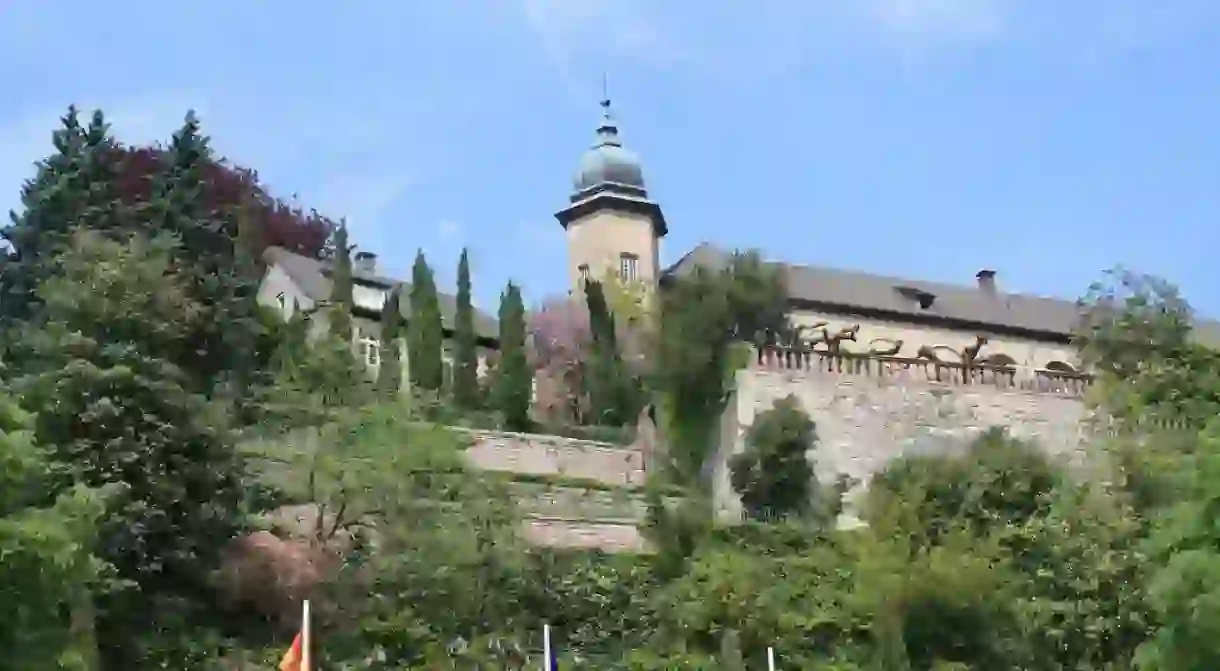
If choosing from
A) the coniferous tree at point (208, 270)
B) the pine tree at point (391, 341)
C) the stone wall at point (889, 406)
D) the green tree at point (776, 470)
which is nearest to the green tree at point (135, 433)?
the coniferous tree at point (208, 270)

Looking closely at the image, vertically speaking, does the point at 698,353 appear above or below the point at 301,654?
above

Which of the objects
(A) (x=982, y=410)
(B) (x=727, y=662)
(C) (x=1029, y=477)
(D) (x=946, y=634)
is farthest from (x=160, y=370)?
(A) (x=982, y=410)

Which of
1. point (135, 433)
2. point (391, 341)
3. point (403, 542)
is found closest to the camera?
point (135, 433)

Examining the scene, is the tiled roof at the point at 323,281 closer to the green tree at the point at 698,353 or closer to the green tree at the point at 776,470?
the green tree at the point at 698,353

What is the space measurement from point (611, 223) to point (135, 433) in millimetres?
36270

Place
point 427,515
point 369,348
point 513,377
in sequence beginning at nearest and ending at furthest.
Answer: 1. point 427,515
2. point 513,377
3. point 369,348

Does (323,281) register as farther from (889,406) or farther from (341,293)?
(889,406)

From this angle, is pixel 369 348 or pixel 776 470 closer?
pixel 776 470

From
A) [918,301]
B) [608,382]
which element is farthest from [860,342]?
[608,382]

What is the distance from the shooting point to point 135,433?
29.7 metres

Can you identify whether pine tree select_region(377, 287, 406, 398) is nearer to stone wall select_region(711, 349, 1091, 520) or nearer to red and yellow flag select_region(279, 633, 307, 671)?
stone wall select_region(711, 349, 1091, 520)

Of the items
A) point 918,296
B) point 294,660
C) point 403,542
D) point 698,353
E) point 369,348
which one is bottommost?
point 294,660

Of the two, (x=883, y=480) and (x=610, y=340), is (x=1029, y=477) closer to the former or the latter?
(x=883, y=480)

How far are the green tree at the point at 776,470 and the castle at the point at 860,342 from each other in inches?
23.5
